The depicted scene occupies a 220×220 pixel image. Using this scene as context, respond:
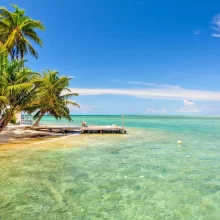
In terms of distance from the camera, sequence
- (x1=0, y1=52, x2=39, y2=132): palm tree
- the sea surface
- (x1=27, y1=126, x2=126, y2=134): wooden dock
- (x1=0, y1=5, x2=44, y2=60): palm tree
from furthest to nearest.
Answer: (x1=27, y1=126, x2=126, y2=134): wooden dock → (x1=0, y1=5, x2=44, y2=60): palm tree → (x1=0, y1=52, x2=39, y2=132): palm tree → the sea surface

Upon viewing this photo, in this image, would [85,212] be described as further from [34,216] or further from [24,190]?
[24,190]

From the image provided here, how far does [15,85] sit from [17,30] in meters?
8.23

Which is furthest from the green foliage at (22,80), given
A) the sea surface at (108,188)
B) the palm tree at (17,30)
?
the sea surface at (108,188)

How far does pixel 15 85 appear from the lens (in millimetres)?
12992

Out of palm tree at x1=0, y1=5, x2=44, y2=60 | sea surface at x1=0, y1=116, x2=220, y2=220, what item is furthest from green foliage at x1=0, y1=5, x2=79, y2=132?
sea surface at x1=0, y1=116, x2=220, y2=220

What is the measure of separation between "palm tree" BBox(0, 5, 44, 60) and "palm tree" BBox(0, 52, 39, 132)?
17.8 feet

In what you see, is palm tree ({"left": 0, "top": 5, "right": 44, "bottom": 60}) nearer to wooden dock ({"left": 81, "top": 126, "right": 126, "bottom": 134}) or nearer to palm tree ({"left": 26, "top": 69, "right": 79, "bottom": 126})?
palm tree ({"left": 26, "top": 69, "right": 79, "bottom": 126})

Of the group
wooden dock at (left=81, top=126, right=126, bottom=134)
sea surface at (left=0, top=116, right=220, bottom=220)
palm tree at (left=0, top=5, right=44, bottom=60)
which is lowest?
sea surface at (left=0, top=116, right=220, bottom=220)

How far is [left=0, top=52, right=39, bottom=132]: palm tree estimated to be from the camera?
12773 millimetres

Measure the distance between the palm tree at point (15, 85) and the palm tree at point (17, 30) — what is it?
5.44 metres

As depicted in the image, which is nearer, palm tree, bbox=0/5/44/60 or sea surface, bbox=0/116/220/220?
sea surface, bbox=0/116/220/220

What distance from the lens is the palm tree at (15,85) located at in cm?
1277

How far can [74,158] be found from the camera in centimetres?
1098

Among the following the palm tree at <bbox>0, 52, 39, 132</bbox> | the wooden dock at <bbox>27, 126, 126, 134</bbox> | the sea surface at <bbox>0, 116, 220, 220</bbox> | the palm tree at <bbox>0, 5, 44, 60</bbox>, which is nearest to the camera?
the sea surface at <bbox>0, 116, 220, 220</bbox>
